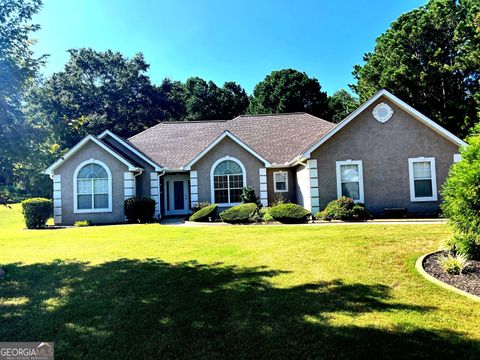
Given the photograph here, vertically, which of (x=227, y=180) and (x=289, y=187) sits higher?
(x=227, y=180)

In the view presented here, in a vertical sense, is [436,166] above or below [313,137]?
below

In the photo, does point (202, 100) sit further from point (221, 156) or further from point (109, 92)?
point (221, 156)

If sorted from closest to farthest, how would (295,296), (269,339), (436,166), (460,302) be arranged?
1. (269,339)
2. (460,302)
3. (295,296)
4. (436,166)

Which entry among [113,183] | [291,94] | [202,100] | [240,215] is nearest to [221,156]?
[240,215]

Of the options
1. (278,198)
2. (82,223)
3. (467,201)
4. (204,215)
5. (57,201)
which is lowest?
(82,223)

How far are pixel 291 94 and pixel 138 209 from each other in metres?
31.3

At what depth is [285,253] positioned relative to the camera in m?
8.63

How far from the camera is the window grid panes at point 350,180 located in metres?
17.3

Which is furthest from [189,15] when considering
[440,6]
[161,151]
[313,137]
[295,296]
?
[440,6]

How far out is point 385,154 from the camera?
1733 cm

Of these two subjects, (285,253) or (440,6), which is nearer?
(285,253)

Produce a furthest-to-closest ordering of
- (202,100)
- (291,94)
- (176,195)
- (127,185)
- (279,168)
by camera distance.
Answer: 1. (202,100)
2. (291,94)
3. (176,195)
4. (279,168)
5. (127,185)

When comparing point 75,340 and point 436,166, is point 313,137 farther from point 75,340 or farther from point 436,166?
point 75,340

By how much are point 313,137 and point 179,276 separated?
17.8 m
